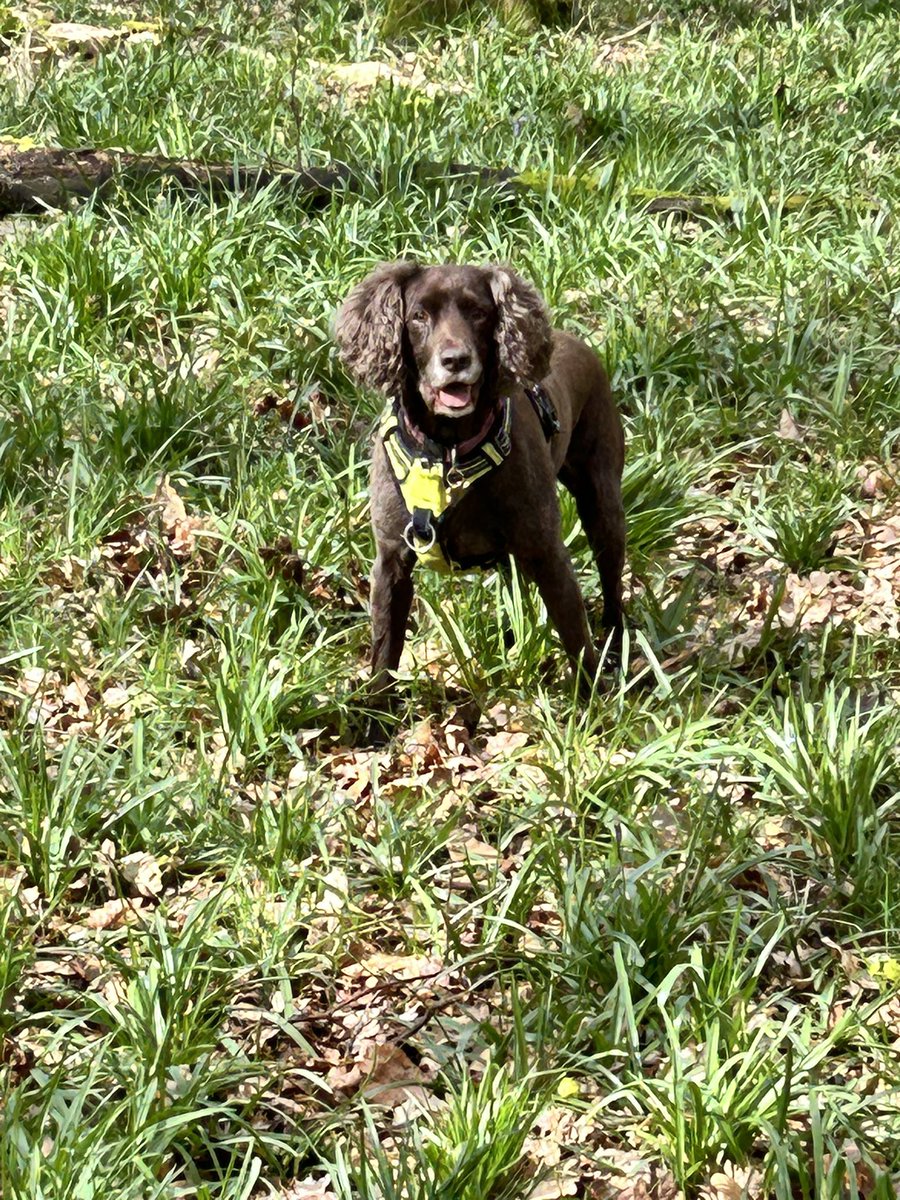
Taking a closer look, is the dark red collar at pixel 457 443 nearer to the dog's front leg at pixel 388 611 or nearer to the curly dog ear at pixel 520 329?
the curly dog ear at pixel 520 329

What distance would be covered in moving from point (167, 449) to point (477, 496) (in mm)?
1588

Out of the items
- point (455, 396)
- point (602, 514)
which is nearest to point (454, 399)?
point (455, 396)

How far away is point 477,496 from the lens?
3.91 meters

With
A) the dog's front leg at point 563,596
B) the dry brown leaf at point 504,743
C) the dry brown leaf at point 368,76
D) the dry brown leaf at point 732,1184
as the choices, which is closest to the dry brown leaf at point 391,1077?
the dry brown leaf at point 732,1184

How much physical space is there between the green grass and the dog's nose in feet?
2.73

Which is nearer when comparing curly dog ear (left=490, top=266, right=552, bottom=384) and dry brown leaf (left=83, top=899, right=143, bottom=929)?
dry brown leaf (left=83, top=899, right=143, bottom=929)

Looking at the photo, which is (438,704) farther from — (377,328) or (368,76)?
(368,76)

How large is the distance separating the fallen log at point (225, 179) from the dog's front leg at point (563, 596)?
118 inches

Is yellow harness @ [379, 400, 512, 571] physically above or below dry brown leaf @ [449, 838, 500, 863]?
above

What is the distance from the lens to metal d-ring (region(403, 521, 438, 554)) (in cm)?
385

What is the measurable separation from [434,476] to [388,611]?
537 mm

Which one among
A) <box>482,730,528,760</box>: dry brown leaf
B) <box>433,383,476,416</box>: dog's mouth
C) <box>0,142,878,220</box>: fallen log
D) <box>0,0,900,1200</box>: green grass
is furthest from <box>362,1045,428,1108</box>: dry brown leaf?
<box>0,142,878,220</box>: fallen log

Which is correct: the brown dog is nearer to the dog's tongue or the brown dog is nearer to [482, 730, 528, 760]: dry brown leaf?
the dog's tongue

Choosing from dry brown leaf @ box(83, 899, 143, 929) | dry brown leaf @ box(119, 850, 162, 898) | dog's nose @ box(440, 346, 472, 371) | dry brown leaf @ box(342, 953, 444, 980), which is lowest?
dry brown leaf @ box(342, 953, 444, 980)
